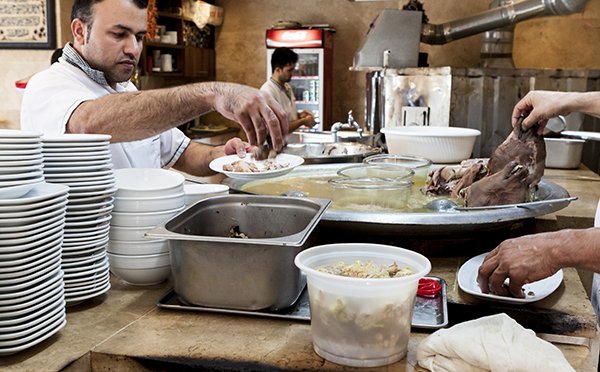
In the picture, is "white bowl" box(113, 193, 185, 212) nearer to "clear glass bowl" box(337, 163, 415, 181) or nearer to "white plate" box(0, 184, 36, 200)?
"white plate" box(0, 184, 36, 200)

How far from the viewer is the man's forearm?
190 centimetres

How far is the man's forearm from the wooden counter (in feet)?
2.10

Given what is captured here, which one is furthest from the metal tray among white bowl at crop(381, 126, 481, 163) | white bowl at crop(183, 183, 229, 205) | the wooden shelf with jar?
the wooden shelf with jar

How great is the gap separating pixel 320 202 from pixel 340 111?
25.4 ft

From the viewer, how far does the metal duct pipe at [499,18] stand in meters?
4.98

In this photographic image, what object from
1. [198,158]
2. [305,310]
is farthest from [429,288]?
[198,158]

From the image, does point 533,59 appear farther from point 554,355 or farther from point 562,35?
point 554,355

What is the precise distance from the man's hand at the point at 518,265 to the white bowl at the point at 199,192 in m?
0.92

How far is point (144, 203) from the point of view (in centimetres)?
163

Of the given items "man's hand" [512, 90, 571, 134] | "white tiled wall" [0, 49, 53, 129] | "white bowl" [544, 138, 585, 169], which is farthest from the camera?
"white tiled wall" [0, 49, 53, 129]

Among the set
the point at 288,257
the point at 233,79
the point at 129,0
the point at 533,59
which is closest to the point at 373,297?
the point at 288,257

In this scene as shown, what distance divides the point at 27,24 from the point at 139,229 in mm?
5323

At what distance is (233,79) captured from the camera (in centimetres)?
991

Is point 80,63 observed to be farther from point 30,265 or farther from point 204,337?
point 204,337
